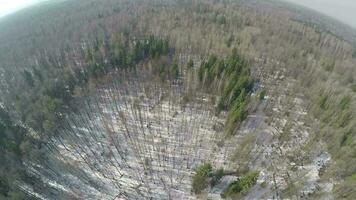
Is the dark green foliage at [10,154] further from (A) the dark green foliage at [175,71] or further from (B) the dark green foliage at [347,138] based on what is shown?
(B) the dark green foliage at [347,138]

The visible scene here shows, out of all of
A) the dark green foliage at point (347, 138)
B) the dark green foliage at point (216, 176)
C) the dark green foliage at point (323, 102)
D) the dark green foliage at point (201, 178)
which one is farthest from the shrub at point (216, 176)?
the dark green foliage at point (323, 102)

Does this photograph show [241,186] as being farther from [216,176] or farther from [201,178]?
[201,178]

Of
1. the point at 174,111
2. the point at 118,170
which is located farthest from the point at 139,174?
the point at 174,111

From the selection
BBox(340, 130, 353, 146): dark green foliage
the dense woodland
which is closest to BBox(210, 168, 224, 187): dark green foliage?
the dense woodland

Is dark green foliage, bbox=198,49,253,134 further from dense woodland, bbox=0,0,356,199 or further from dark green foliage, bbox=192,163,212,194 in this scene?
dark green foliage, bbox=192,163,212,194

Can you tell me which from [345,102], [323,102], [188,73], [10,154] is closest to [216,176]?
[323,102]

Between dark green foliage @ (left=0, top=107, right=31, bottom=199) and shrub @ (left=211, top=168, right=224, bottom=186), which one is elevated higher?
dark green foliage @ (left=0, top=107, right=31, bottom=199)

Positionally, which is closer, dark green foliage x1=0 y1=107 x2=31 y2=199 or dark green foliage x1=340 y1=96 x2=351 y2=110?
dark green foliage x1=0 y1=107 x2=31 y2=199

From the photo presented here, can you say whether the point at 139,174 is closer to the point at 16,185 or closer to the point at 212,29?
the point at 16,185
